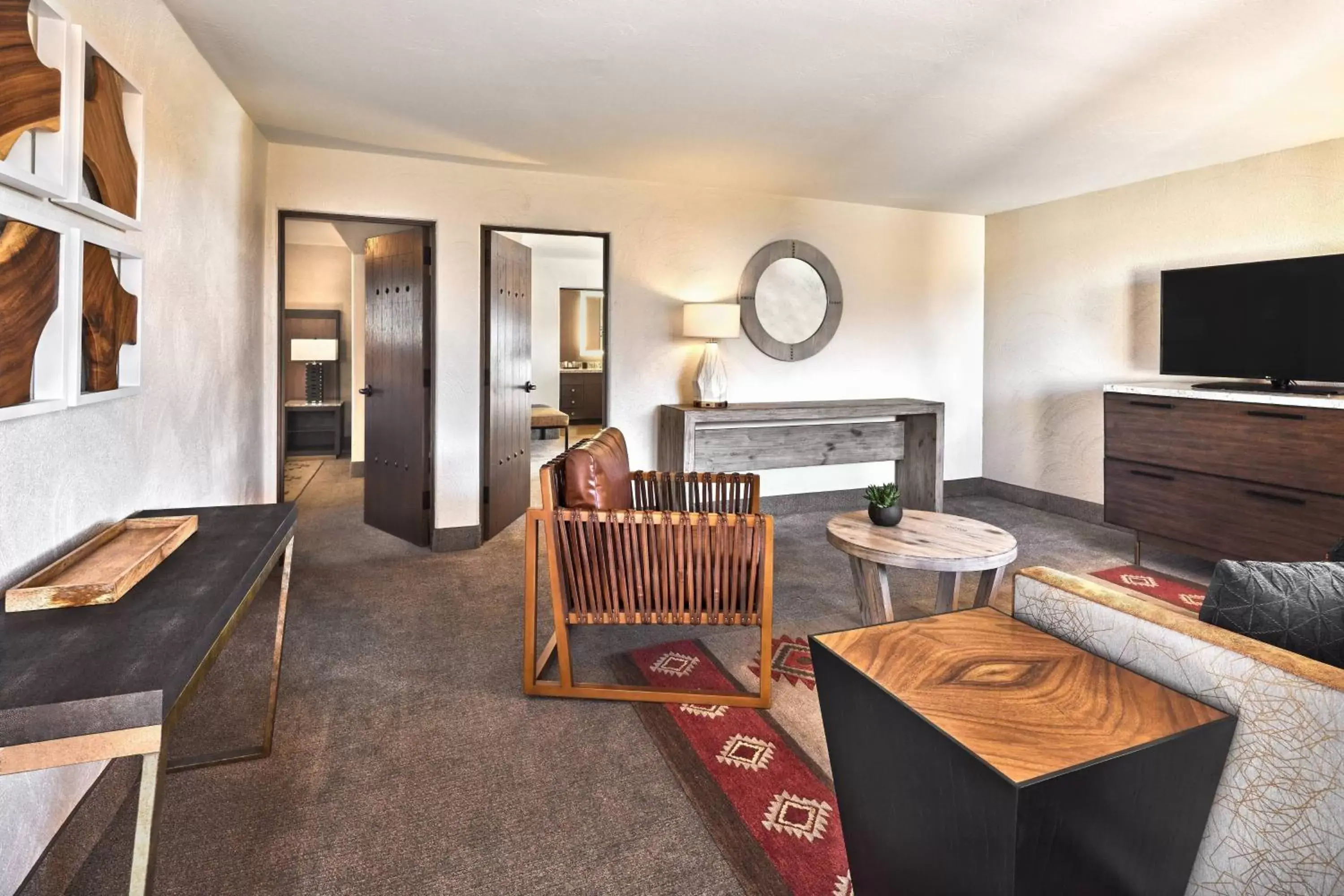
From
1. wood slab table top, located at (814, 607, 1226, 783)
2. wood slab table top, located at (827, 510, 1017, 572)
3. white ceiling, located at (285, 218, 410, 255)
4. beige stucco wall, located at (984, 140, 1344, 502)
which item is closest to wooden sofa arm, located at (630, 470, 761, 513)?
wood slab table top, located at (827, 510, 1017, 572)

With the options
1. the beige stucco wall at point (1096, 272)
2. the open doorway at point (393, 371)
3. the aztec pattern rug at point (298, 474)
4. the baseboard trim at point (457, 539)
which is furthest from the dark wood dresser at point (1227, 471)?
the aztec pattern rug at point (298, 474)

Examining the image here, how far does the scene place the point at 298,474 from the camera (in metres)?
6.50

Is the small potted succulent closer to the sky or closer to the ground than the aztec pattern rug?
closer to the sky

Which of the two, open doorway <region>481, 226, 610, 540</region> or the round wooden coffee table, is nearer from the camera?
the round wooden coffee table

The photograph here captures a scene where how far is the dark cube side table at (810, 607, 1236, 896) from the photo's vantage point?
0.91 meters

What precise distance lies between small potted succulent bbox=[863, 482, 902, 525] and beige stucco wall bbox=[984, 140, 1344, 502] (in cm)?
269

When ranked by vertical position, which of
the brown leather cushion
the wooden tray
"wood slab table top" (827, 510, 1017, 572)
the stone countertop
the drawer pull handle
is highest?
the stone countertop

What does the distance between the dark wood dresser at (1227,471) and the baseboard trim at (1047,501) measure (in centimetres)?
54

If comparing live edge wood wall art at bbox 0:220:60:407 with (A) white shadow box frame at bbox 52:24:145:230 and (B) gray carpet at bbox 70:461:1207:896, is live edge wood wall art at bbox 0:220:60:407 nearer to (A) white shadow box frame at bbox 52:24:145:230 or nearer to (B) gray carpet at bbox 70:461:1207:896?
(A) white shadow box frame at bbox 52:24:145:230

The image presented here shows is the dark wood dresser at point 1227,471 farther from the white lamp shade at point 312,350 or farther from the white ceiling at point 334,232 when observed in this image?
the white lamp shade at point 312,350

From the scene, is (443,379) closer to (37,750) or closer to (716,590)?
(716,590)

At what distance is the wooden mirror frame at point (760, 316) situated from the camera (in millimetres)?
4789

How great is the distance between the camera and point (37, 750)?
87 cm

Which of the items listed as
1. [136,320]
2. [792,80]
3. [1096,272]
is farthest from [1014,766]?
[1096,272]
